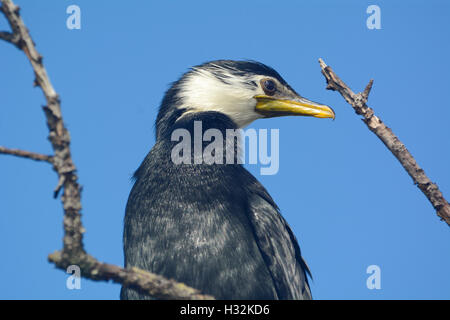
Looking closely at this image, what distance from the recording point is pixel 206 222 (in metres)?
6.06

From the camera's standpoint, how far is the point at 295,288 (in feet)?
21.7

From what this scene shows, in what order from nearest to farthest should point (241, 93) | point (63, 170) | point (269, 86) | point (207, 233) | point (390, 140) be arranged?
Result: point (63, 170) < point (390, 140) < point (207, 233) < point (241, 93) < point (269, 86)

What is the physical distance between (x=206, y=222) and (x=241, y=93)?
233 centimetres

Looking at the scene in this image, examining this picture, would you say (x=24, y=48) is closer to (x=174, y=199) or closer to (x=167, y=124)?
(x=174, y=199)

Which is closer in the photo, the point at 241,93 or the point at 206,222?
the point at 206,222

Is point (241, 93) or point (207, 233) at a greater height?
point (241, 93)

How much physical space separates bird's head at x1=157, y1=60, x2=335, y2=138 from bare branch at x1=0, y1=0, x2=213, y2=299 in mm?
3683

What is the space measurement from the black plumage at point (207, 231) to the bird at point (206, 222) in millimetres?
11

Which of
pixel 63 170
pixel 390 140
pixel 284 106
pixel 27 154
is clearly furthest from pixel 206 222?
pixel 27 154

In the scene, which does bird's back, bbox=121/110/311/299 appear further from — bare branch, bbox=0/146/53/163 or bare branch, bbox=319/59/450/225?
bare branch, bbox=0/146/53/163

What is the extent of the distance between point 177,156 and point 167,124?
663mm

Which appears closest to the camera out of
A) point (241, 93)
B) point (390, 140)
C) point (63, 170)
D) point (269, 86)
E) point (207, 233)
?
point (63, 170)

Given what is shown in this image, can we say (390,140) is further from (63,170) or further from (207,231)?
(63,170)
